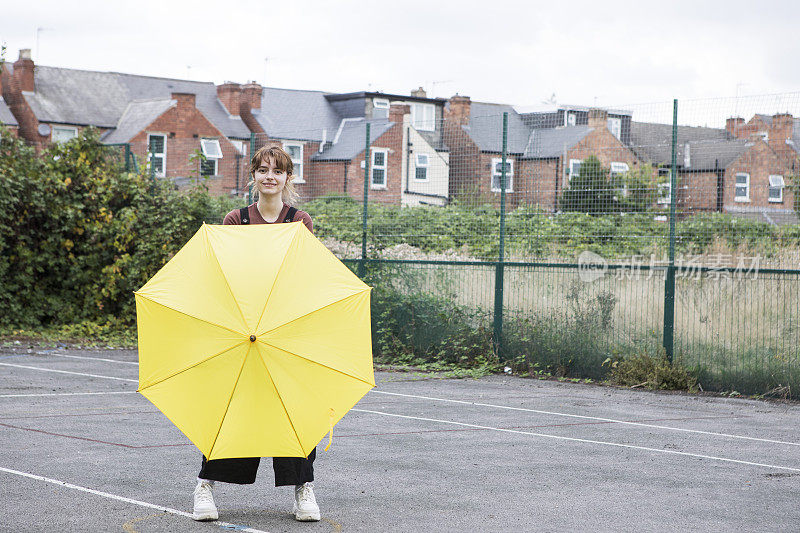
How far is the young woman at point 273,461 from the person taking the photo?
17.5ft

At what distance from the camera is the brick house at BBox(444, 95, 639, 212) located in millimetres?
13273

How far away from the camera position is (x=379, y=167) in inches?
625

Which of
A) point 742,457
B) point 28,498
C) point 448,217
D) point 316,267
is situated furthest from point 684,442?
point 448,217

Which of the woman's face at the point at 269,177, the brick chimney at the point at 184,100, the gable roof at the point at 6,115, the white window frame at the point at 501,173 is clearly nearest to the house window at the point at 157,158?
the white window frame at the point at 501,173

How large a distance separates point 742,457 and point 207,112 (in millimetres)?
44784

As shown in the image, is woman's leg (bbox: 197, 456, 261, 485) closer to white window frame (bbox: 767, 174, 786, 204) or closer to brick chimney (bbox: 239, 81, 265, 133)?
white window frame (bbox: 767, 174, 786, 204)

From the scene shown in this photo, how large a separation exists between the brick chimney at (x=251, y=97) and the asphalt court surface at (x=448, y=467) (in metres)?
41.0

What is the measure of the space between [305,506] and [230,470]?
46cm

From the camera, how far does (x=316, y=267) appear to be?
5.17 metres

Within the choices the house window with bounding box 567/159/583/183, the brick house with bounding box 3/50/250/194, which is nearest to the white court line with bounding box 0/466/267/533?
the house window with bounding box 567/159/583/183

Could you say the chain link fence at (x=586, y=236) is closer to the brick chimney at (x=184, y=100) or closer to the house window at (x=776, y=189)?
the house window at (x=776, y=189)

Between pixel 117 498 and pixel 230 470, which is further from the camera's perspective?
pixel 117 498

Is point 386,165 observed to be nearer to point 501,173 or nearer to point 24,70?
point 501,173

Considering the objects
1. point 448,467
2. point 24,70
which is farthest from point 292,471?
point 24,70
